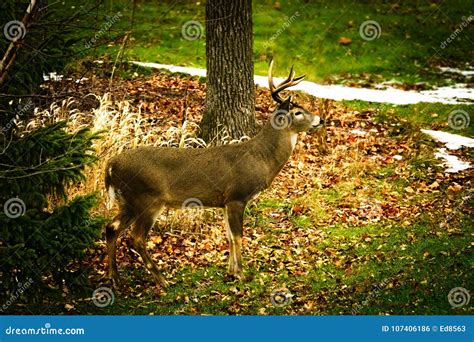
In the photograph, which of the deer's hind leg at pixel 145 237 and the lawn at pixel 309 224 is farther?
the deer's hind leg at pixel 145 237

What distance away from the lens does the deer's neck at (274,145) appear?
9891 mm

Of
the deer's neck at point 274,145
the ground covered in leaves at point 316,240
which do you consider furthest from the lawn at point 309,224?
the deer's neck at point 274,145

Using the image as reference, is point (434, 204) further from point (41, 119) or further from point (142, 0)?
point (142, 0)

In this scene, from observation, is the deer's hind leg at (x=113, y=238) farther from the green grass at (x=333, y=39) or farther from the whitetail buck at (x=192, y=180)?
the green grass at (x=333, y=39)

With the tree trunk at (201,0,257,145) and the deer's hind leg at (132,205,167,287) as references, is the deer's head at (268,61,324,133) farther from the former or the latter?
the tree trunk at (201,0,257,145)

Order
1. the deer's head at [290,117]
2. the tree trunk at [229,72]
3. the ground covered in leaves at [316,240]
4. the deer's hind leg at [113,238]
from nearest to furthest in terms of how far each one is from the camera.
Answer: the ground covered in leaves at [316,240] < the deer's hind leg at [113,238] < the deer's head at [290,117] < the tree trunk at [229,72]

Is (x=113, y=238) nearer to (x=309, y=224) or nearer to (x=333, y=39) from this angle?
(x=309, y=224)

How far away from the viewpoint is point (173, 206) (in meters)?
9.41

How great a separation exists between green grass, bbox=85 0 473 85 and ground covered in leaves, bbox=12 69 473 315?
22.4 feet

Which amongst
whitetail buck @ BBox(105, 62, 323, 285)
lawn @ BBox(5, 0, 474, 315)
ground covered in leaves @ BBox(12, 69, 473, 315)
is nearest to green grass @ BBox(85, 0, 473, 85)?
lawn @ BBox(5, 0, 474, 315)

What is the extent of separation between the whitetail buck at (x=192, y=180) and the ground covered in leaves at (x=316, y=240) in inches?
18.5

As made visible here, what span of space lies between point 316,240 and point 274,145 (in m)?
1.56
